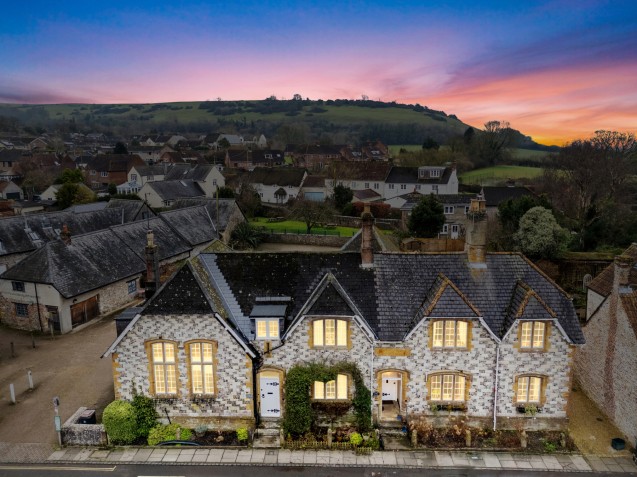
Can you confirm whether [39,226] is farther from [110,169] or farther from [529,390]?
[110,169]

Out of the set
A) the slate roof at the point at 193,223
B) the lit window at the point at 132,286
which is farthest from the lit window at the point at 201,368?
the slate roof at the point at 193,223

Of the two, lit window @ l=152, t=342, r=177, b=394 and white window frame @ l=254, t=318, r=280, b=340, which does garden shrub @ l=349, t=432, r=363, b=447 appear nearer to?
white window frame @ l=254, t=318, r=280, b=340

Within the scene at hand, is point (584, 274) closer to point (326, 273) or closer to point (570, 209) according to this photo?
point (570, 209)

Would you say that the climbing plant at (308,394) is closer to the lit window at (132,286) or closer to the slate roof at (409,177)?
the lit window at (132,286)

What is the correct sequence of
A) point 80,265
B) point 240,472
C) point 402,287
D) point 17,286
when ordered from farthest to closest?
1. point 80,265
2. point 17,286
3. point 402,287
4. point 240,472

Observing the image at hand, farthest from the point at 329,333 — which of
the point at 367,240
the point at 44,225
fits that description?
the point at 44,225

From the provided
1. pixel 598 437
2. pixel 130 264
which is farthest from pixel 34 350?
pixel 598 437
